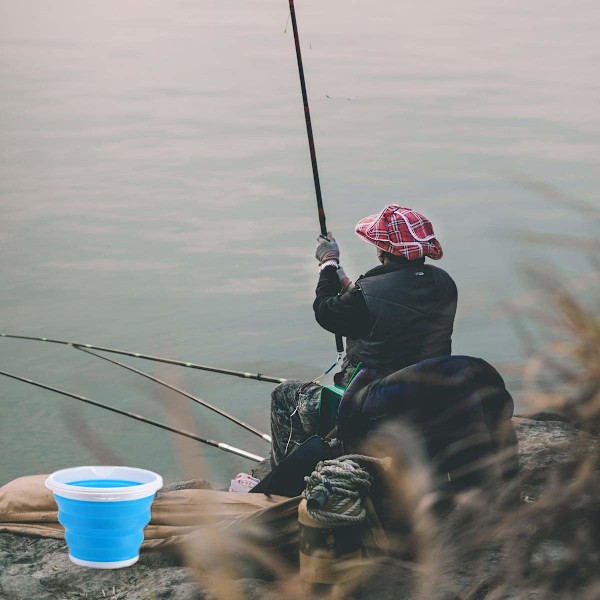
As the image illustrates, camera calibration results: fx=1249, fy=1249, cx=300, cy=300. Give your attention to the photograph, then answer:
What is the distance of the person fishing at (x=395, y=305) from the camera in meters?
4.04

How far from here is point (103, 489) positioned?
11.8ft

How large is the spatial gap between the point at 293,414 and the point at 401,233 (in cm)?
82

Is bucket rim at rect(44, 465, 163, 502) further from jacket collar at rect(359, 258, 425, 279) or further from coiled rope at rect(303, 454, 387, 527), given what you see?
jacket collar at rect(359, 258, 425, 279)

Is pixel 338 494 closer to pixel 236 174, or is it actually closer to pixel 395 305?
pixel 395 305

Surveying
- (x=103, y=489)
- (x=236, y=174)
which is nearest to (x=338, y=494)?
(x=103, y=489)

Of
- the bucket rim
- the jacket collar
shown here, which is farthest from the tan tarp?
the jacket collar

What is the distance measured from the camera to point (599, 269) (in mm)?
1622

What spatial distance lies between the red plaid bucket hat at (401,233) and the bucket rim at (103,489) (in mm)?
1098

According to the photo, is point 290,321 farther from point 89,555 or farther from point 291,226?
point 89,555

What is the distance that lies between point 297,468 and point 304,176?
1072 cm

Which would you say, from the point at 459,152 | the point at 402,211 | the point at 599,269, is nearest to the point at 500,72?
the point at 459,152

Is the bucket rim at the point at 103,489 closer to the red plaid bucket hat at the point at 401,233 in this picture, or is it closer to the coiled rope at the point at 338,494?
the coiled rope at the point at 338,494

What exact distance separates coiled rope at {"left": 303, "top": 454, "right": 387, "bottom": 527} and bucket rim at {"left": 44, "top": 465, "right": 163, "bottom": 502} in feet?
1.77

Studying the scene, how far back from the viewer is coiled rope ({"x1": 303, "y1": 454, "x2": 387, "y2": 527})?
3.29m
